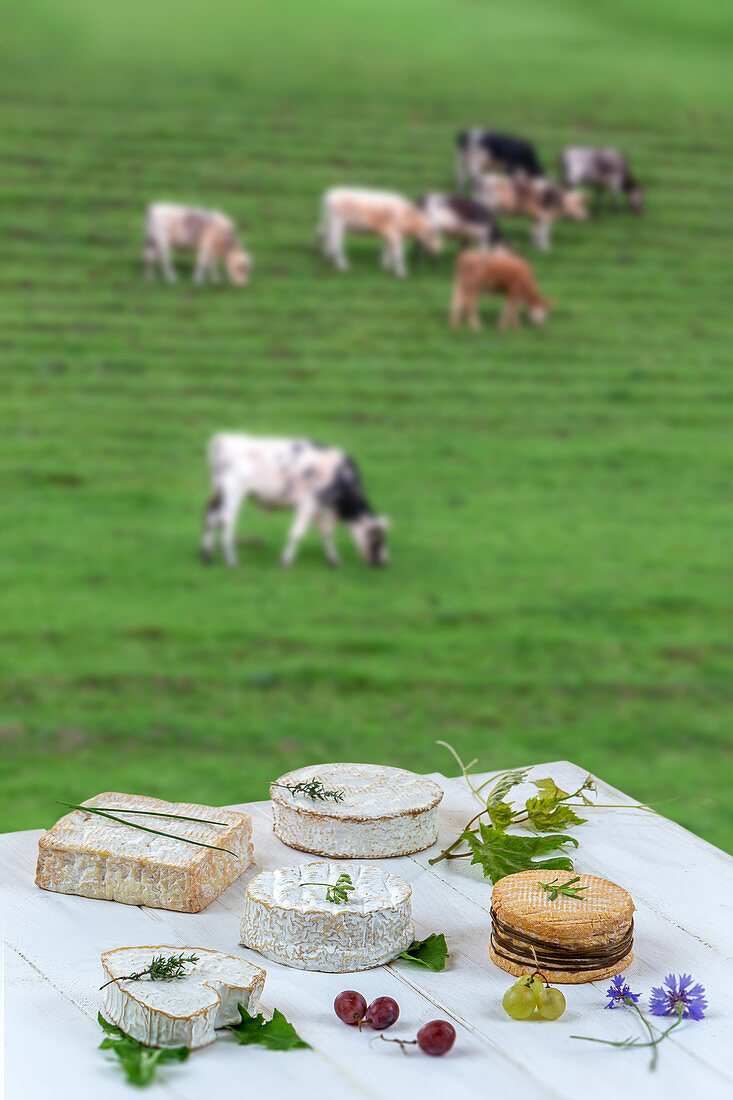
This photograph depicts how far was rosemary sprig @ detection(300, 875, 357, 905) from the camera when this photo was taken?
1.10 meters

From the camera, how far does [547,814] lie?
1.34 m

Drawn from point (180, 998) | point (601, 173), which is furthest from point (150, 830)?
point (601, 173)

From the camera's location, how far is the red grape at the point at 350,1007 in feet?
3.22

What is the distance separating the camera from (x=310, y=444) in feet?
15.0

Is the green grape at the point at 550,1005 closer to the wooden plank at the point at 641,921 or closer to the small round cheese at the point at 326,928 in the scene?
A: the wooden plank at the point at 641,921

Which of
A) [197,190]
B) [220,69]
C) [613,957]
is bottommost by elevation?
[613,957]

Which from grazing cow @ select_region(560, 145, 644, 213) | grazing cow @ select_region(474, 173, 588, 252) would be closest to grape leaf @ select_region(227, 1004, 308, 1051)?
grazing cow @ select_region(474, 173, 588, 252)

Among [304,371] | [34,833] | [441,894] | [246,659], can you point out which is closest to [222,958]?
[441,894]

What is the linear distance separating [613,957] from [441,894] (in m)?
0.20

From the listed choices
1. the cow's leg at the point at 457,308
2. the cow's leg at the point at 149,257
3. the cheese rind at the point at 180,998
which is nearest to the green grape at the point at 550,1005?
the cheese rind at the point at 180,998

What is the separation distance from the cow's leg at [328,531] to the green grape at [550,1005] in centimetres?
356

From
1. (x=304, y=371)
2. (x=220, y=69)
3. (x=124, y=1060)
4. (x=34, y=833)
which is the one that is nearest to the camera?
(x=124, y=1060)

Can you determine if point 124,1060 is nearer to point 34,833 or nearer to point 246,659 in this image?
point 34,833

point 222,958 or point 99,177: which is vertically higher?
point 99,177
